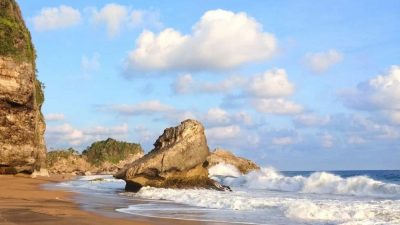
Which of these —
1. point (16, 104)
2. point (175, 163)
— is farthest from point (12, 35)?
point (175, 163)

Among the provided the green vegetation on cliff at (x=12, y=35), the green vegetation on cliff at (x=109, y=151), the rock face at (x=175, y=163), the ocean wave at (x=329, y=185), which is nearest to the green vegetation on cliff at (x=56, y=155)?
the green vegetation on cliff at (x=109, y=151)

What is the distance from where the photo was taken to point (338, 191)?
96.8 feet

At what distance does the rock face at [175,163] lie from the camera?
25.7 meters

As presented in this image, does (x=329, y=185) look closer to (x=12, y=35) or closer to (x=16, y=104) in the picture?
(x=16, y=104)

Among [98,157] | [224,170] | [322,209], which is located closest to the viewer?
[322,209]

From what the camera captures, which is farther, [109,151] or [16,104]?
[109,151]

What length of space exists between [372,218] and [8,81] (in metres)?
27.3

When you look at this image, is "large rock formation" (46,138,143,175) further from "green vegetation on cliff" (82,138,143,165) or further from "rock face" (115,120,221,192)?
"rock face" (115,120,221,192)

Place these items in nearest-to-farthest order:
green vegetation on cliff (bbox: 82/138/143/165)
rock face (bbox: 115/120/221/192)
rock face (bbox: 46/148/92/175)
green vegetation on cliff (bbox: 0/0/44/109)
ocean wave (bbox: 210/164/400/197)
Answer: rock face (bbox: 115/120/221/192), ocean wave (bbox: 210/164/400/197), green vegetation on cliff (bbox: 0/0/44/109), rock face (bbox: 46/148/92/175), green vegetation on cliff (bbox: 82/138/143/165)

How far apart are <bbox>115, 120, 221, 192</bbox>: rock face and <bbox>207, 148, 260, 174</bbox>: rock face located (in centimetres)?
4021

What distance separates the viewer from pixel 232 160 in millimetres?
70750

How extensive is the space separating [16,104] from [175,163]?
14.8 meters

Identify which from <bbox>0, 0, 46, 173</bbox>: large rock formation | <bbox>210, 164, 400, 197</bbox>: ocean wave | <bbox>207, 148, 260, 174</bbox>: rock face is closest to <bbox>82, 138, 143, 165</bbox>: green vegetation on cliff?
<bbox>207, 148, 260, 174</bbox>: rock face

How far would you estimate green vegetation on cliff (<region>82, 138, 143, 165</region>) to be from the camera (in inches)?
4257
